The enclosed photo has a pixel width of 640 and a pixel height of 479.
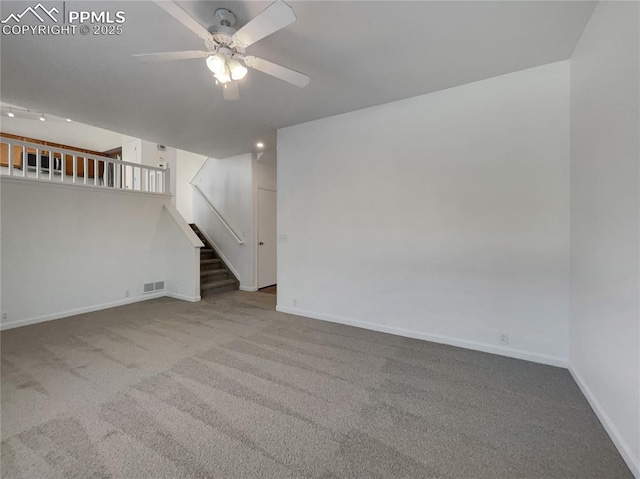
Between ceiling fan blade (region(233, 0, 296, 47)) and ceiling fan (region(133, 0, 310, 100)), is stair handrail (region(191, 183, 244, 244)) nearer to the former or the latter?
ceiling fan (region(133, 0, 310, 100))

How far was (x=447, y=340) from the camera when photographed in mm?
2852

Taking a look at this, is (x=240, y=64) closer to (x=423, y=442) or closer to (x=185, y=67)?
(x=185, y=67)

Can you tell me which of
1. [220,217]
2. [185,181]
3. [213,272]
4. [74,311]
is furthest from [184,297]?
[185,181]

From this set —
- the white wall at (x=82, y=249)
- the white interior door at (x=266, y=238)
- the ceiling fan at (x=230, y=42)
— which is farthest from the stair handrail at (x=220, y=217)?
the ceiling fan at (x=230, y=42)

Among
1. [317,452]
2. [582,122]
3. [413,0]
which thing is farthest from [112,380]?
[582,122]

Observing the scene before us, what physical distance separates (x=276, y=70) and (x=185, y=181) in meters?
6.84

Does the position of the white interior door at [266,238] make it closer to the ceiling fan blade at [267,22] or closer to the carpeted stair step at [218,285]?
the carpeted stair step at [218,285]

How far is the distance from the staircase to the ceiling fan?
390 centimetres

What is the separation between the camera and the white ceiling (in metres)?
1.79

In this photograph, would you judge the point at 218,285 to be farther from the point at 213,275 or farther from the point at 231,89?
the point at 231,89

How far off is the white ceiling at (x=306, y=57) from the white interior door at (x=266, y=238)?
7.57 feet

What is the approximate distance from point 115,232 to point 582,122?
591 centimetres

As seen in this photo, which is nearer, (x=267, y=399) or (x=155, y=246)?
(x=267, y=399)

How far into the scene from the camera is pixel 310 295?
3.75m
